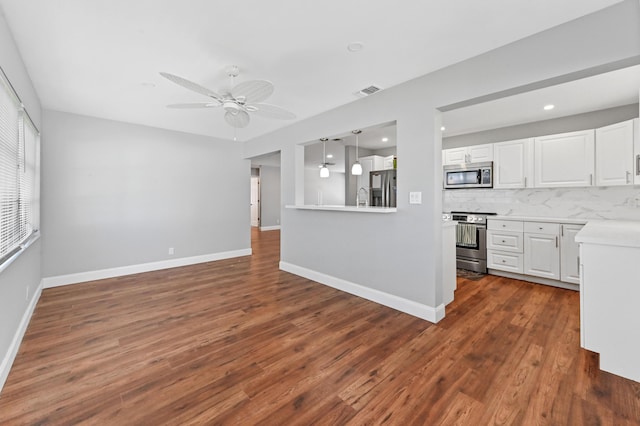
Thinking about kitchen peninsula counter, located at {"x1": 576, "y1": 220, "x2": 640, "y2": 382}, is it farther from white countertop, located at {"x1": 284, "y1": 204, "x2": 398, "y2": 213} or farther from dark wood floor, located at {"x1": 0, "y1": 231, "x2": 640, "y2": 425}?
white countertop, located at {"x1": 284, "y1": 204, "x2": 398, "y2": 213}

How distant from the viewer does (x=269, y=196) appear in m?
10.6

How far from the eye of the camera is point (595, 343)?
6.55ft

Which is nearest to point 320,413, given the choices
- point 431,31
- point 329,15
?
point 329,15

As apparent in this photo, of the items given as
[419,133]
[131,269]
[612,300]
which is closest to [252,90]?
[419,133]

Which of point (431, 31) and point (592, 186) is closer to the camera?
point (431, 31)

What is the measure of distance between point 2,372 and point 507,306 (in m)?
4.52

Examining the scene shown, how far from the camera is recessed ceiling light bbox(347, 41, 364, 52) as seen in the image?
7.44 feet

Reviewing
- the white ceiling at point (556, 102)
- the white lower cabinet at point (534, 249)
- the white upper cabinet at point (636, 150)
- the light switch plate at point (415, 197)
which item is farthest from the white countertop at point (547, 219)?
the light switch plate at point (415, 197)

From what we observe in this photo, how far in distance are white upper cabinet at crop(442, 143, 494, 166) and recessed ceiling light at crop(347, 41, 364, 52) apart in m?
3.36

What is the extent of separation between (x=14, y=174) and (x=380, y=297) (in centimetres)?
375

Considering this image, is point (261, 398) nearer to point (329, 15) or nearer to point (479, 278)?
point (329, 15)

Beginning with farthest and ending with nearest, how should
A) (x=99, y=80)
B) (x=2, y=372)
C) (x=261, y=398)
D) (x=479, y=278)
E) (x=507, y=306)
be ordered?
(x=479, y=278)
(x=507, y=306)
(x=99, y=80)
(x=2, y=372)
(x=261, y=398)

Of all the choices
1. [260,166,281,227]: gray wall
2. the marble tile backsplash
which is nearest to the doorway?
[260,166,281,227]: gray wall

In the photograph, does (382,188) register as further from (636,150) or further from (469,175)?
(636,150)
